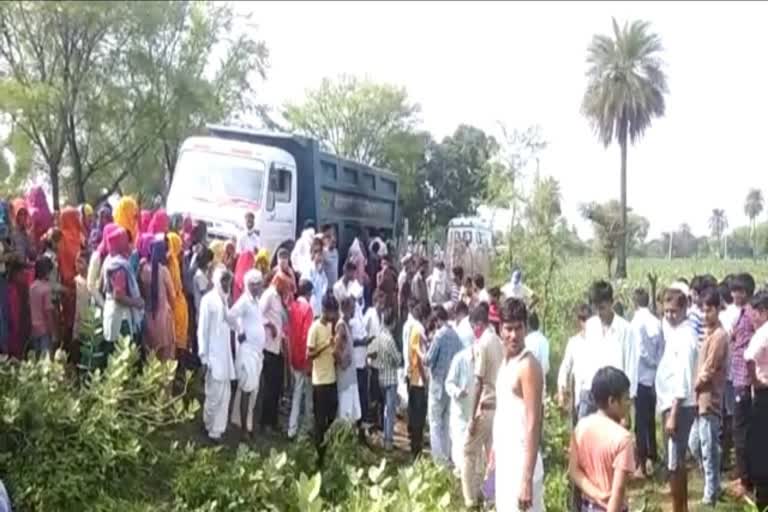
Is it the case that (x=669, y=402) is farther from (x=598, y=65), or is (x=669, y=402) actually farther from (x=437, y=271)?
(x=598, y=65)

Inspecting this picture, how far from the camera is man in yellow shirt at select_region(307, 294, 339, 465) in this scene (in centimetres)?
1024

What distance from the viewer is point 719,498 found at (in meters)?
8.95

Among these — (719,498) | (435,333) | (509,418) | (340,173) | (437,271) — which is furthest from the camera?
(340,173)

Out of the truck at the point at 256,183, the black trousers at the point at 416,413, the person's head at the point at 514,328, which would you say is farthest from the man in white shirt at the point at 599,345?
the truck at the point at 256,183

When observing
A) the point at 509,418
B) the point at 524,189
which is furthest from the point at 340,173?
the point at 509,418

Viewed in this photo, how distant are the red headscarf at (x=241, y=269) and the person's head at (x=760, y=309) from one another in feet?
16.3

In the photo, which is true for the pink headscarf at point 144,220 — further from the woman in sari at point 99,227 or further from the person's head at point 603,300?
the person's head at point 603,300

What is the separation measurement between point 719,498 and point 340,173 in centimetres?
1077

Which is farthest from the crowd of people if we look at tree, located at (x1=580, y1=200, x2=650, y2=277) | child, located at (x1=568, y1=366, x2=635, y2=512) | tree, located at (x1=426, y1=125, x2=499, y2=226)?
tree, located at (x1=426, y1=125, x2=499, y2=226)

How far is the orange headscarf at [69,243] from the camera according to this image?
944 centimetres

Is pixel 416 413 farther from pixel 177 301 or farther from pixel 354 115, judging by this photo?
pixel 354 115

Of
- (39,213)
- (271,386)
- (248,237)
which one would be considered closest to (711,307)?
(271,386)

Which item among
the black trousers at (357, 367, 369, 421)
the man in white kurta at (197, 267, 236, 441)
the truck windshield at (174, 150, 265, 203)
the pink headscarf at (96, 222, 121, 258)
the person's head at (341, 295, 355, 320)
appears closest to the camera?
the pink headscarf at (96, 222, 121, 258)

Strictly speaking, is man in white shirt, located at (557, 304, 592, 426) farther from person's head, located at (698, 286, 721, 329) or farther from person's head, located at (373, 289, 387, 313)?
person's head, located at (373, 289, 387, 313)
